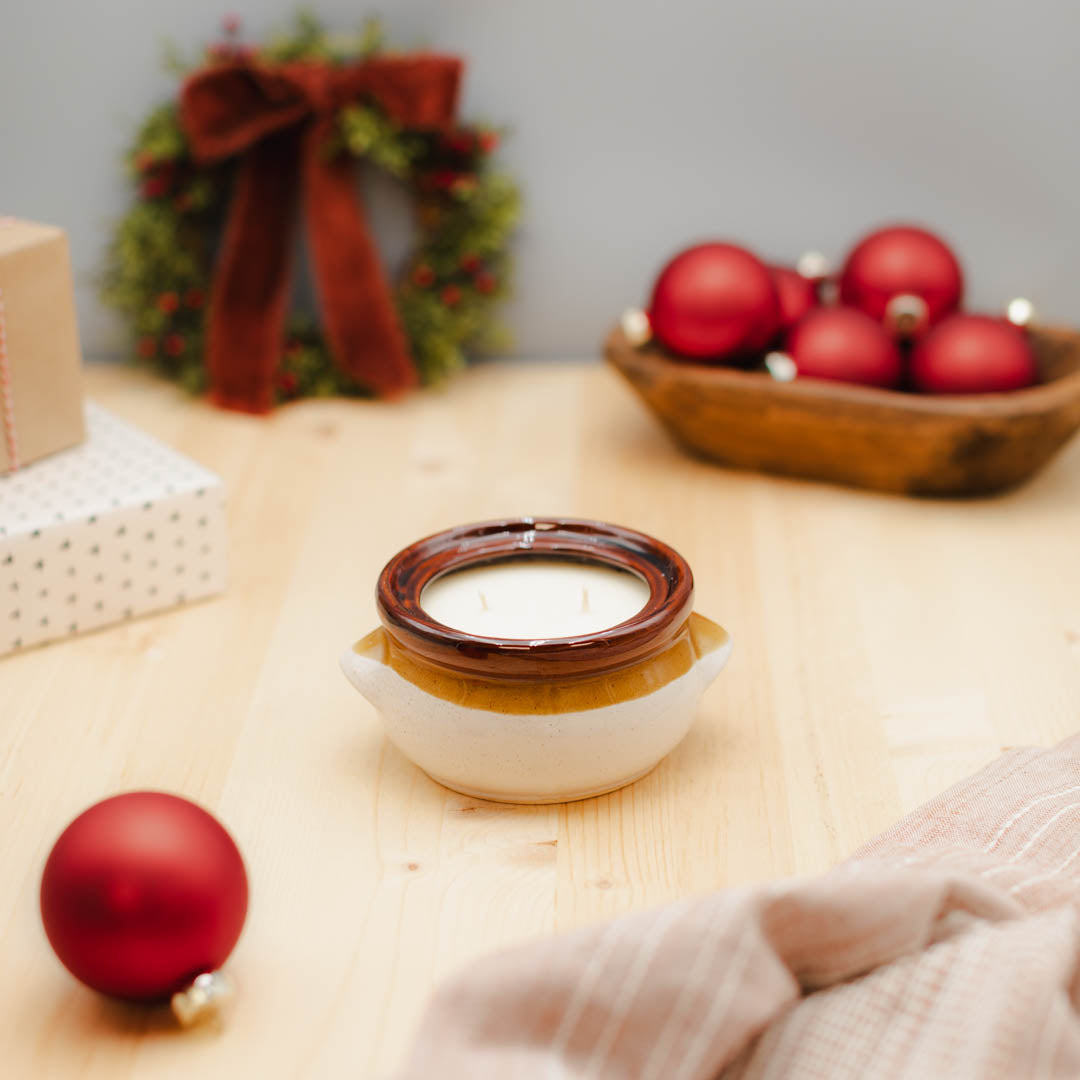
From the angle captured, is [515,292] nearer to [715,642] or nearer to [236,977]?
[715,642]

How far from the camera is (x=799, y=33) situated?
1.10 metres

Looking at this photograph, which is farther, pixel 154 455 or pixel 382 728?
pixel 154 455

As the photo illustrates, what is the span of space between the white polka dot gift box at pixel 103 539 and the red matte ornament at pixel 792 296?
443 mm

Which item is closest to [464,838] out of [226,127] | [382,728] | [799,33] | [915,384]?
[382,728]

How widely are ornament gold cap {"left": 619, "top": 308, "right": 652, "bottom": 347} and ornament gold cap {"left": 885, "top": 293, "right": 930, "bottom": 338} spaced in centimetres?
17

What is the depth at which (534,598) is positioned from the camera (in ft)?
2.01

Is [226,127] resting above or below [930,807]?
above

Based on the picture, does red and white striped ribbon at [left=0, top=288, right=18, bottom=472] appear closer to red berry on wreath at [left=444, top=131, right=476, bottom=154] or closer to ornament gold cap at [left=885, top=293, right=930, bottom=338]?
red berry on wreath at [left=444, top=131, right=476, bottom=154]

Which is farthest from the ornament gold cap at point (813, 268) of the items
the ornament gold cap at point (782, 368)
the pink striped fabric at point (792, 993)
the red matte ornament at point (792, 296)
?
the pink striped fabric at point (792, 993)

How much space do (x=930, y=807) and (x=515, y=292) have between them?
727 millimetres

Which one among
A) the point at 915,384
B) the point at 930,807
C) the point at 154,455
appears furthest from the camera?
the point at 915,384

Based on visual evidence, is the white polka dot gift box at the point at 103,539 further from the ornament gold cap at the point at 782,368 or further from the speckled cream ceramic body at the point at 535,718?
the ornament gold cap at the point at 782,368

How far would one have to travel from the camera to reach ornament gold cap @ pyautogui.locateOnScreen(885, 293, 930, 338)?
3.18 feet

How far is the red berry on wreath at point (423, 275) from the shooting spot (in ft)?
3.65
